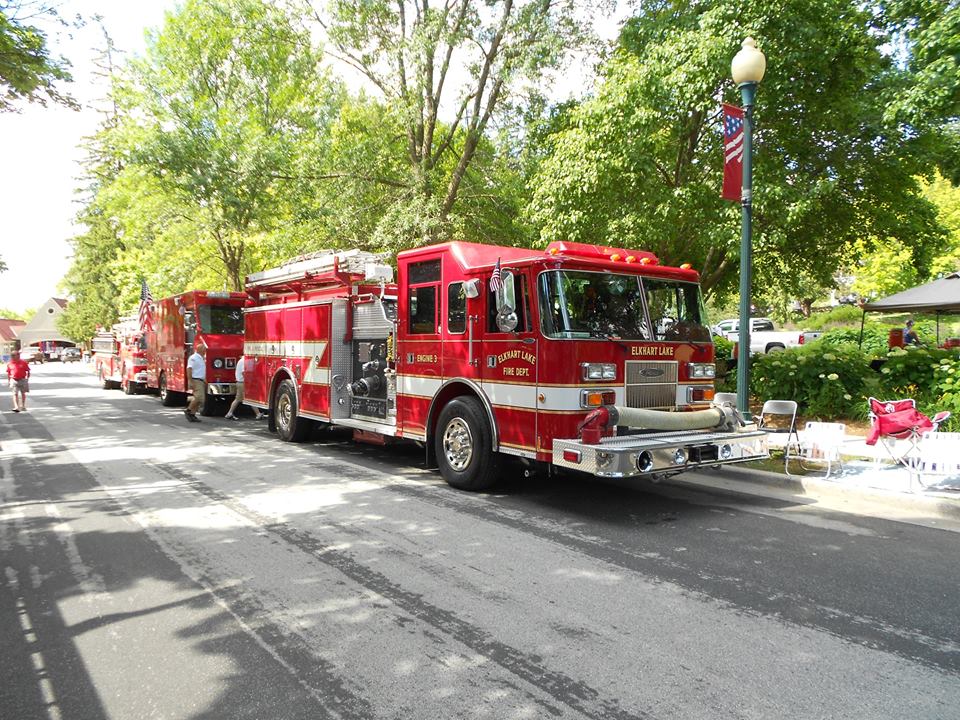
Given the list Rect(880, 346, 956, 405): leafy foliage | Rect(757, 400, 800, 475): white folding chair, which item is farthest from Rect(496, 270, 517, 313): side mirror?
Rect(880, 346, 956, 405): leafy foliage

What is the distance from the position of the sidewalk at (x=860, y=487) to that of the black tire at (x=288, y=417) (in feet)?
20.2

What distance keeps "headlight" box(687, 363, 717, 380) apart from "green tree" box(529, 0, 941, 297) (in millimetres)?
4637

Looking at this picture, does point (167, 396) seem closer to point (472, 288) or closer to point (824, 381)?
point (472, 288)

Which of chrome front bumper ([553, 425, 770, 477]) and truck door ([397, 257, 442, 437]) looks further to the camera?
truck door ([397, 257, 442, 437])

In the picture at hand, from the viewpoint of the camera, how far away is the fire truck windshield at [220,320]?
16.4m

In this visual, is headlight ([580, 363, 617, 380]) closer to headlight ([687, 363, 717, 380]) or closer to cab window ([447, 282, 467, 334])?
headlight ([687, 363, 717, 380])

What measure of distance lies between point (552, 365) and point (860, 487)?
3.67 meters

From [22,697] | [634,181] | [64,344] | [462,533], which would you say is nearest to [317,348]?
[462,533]

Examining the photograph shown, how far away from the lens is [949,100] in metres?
9.54

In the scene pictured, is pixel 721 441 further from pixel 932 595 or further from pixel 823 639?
pixel 823 639

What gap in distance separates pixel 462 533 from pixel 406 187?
13547 mm

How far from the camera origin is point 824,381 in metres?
11.6

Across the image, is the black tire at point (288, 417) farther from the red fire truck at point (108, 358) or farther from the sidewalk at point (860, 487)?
the red fire truck at point (108, 358)

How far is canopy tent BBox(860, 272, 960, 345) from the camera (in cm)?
1446
